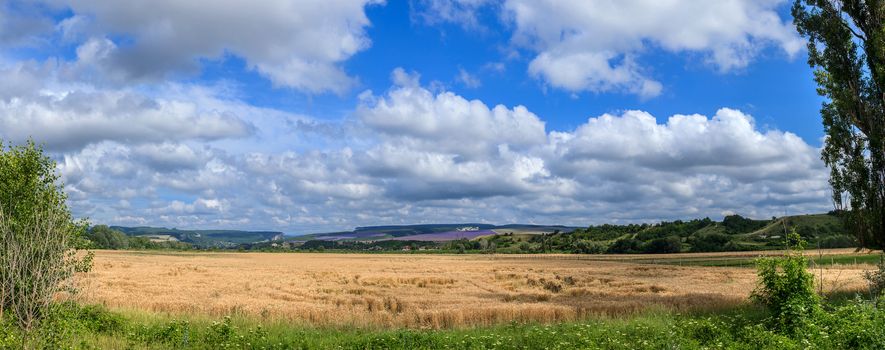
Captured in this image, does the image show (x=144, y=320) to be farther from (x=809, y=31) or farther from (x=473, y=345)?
(x=809, y=31)

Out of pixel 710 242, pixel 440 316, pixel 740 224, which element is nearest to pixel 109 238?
pixel 710 242

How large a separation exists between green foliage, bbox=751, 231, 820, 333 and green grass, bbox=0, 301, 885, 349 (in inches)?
33.4

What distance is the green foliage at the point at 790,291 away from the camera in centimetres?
2058

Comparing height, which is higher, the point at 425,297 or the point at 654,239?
the point at 654,239

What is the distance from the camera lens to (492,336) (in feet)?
68.8

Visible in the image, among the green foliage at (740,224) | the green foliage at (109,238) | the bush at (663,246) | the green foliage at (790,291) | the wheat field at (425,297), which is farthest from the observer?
the green foliage at (109,238)

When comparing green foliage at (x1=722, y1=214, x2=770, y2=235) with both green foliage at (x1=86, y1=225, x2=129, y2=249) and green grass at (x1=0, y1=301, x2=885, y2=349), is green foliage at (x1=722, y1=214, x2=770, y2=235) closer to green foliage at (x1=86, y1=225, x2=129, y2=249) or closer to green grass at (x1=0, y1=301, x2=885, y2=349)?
green grass at (x1=0, y1=301, x2=885, y2=349)

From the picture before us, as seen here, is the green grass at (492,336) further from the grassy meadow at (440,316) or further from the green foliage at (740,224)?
the green foliage at (740,224)

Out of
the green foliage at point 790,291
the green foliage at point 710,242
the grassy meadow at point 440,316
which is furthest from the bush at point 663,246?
the green foliage at point 790,291

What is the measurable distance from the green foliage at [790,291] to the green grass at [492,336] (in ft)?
2.78

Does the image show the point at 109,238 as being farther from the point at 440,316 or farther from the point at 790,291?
the point at 790,291

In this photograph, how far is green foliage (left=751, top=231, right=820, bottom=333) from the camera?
20578 mm

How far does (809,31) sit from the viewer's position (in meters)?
36.4

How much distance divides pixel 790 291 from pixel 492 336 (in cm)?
1205
